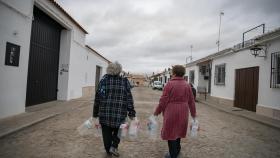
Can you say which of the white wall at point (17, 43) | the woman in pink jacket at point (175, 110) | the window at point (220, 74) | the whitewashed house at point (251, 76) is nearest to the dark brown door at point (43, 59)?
the white wall at point (17, 43)

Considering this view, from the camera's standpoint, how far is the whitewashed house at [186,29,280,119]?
37.9 feet

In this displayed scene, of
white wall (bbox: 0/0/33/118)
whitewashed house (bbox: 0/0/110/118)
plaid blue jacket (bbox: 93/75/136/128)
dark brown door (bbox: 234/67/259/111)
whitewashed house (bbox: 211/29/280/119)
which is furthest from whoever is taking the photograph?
dark brown door (bbox: 234/67/259/111)

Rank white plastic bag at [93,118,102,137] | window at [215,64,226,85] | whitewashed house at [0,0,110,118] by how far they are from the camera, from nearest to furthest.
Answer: white plastic bag at [93,118,102,137]
whitewashed house at [0,0,110,118]
window at [215,64,226,85]

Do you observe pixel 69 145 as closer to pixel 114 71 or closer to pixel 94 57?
pixel 114 71

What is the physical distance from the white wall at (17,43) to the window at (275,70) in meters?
10.2

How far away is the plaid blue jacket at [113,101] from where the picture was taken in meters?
4.39

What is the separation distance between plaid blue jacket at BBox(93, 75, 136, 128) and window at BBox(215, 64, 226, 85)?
49.1ft

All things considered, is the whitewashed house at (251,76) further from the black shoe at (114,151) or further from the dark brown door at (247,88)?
the black shoe at (114,151)

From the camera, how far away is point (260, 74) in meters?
12.8

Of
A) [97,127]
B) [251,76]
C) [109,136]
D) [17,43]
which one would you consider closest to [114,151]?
[109,136]

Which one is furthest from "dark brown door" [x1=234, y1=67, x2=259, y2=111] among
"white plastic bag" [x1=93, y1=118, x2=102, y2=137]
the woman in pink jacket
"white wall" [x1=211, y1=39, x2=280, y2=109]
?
"white plastic bag" [x1=93, y1=118, x2=102, y2=137]

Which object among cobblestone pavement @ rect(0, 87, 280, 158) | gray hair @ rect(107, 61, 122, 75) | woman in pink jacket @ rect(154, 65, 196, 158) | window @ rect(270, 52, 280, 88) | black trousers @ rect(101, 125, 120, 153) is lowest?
cobblestone pavement @ rect(0, 87, 280, 158)

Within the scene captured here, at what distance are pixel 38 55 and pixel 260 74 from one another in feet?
34.6

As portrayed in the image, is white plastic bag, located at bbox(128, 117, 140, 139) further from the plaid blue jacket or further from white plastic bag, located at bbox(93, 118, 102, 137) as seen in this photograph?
white plastic bag, located at bbox(93, 118, 102, 137)
